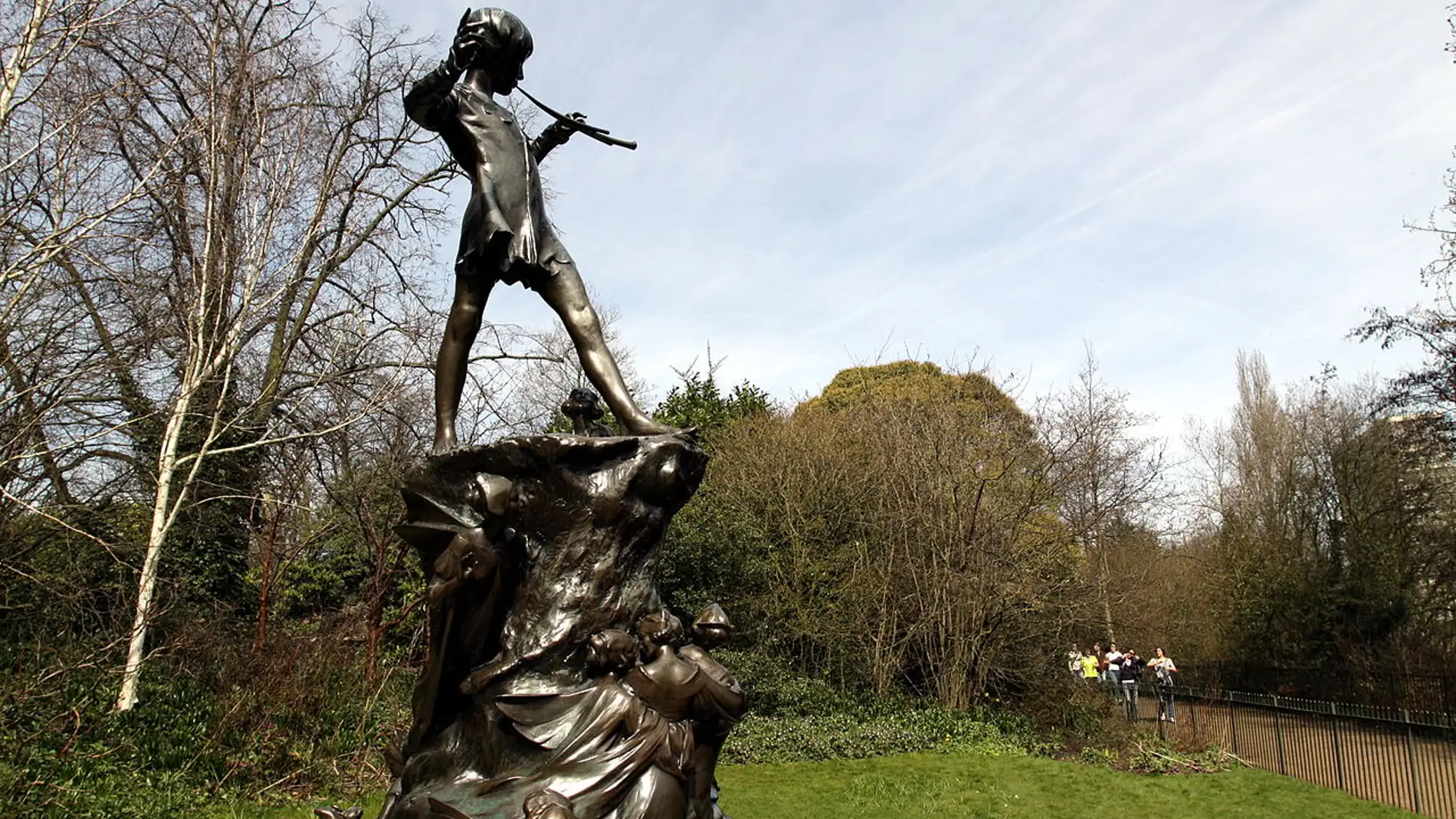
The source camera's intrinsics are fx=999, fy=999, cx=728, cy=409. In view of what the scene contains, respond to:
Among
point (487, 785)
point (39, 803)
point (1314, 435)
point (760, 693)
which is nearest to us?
point (487, 785)

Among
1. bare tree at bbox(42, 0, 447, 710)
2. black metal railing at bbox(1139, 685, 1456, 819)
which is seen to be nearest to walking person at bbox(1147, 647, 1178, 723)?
black metal railing at bbox(1139, 685, 1456, 819)

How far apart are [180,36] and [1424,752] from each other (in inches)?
747

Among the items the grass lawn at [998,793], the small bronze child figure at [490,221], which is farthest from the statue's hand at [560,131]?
the grass lawn at [998,793]

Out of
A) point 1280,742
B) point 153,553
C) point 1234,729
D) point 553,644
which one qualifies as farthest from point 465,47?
point 1234,729

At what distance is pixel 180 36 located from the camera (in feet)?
49.0

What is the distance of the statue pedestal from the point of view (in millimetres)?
3996

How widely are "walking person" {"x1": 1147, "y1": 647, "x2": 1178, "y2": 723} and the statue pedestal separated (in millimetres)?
13218

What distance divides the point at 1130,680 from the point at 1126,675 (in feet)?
1.82

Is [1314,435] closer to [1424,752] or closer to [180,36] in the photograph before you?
[1424,752]

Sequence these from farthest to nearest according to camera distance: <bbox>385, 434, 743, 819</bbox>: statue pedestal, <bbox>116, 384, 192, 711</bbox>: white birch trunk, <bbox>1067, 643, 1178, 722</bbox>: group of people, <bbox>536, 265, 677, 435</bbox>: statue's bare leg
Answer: <bbox>1067, 643, 1178, 722</bbox>: group of people, <bbox>116, 384, 192, 711</bbox>: white birch trunk, <bbox>536, 265, 677, 435</bbox>: statue's bare leg, <bbox>385, 434, 743, 819</bbox>: statue pedestal

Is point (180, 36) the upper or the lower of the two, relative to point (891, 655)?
upper

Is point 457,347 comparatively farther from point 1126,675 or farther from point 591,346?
point 1126,675

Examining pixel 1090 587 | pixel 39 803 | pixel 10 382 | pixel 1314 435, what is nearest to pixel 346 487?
pixel 10 382

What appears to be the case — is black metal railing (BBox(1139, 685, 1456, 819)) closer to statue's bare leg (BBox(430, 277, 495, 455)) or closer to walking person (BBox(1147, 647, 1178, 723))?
walking person (BBox(1147, 647, 1178, 723))
